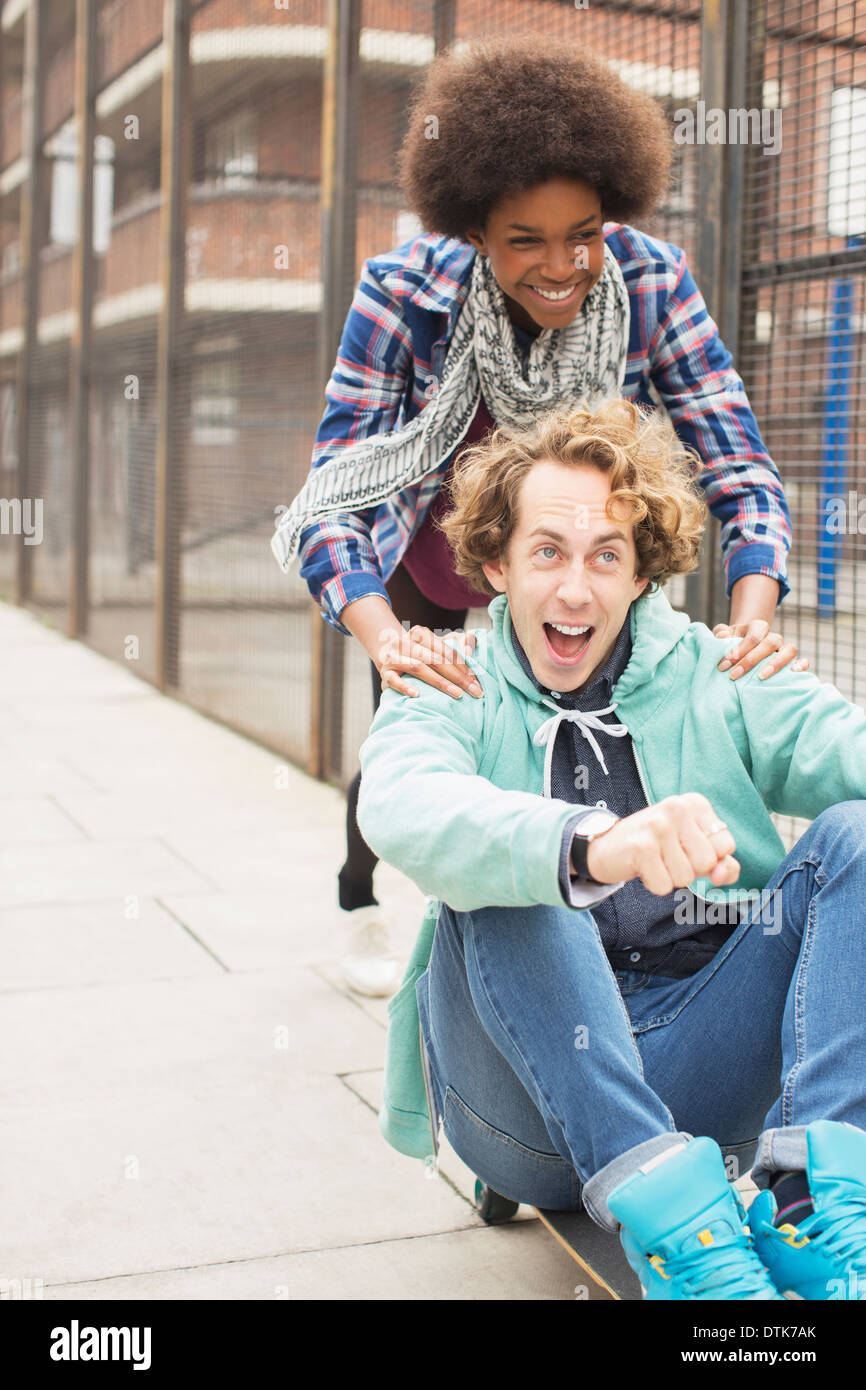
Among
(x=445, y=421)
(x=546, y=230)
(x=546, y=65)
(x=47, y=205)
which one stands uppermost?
(x=47, y=205)

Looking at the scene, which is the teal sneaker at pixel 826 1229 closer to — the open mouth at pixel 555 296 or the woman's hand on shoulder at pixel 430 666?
the woman's hand on shoulder at pixel 430 666

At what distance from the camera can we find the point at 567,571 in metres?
2.00

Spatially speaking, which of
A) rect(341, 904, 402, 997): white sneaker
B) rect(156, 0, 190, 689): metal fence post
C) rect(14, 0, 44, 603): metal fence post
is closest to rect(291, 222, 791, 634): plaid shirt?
rect(341, 904, 402, 997): white sneaker

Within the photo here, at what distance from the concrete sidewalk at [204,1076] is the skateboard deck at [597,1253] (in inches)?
7.6

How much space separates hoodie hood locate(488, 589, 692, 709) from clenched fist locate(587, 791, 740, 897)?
492 millimetres

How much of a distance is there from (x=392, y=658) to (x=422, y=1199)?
38.8 inches

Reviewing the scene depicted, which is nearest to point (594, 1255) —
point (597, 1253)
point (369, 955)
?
point (597, 1253)

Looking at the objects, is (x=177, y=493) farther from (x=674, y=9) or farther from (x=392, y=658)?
(x=392, y=658)

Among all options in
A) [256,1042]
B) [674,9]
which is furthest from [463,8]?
[256,1042]

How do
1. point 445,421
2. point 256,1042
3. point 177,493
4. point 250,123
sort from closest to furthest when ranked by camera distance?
point 445,421, point 256,1042, point 250,123, point 177,493

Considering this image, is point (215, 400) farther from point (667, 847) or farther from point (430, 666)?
point (667, 847)

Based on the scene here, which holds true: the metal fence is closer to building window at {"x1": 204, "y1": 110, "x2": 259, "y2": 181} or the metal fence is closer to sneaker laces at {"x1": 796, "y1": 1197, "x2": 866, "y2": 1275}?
building window at {"x1": 204, "y1": 110, "x2": 259, "y2": 181}

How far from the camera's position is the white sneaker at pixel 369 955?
11.4ft

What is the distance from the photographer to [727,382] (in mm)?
2697
